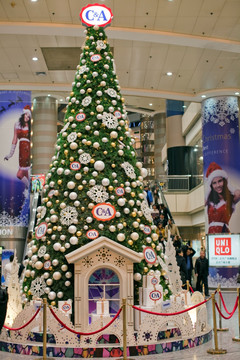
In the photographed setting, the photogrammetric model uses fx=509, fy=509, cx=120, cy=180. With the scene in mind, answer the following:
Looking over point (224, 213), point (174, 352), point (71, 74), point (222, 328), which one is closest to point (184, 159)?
point (224, 213)

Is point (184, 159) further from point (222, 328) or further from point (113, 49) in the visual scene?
point (222, 328)

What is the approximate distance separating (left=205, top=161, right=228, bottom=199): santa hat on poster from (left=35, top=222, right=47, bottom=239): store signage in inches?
422

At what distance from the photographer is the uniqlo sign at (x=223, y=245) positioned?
Result: 16.7 m

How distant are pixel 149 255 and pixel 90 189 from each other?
4.10 feet

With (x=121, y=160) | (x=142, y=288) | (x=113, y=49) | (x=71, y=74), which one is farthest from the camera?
(x=71, y=74)

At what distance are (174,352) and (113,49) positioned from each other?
9833 mm

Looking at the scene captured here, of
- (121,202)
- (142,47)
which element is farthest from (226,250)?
(121,202)

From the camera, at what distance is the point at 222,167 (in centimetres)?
1705

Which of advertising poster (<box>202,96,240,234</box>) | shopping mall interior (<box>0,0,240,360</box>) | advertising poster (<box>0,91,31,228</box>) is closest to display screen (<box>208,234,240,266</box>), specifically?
advertising poster (<box>202,96,240,234</box>)

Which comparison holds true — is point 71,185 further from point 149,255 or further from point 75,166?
point 149,255

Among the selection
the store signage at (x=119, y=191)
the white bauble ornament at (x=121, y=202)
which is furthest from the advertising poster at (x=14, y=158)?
the white bauble ornament at (x=121, y=202)

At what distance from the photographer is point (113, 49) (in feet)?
46.6

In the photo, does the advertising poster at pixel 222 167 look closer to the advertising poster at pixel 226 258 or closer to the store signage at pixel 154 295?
the advertising poster at pixel 226 258

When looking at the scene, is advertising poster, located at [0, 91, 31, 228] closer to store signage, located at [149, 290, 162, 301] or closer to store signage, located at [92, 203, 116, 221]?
store signage, located at [92, 203, 116, 221]
